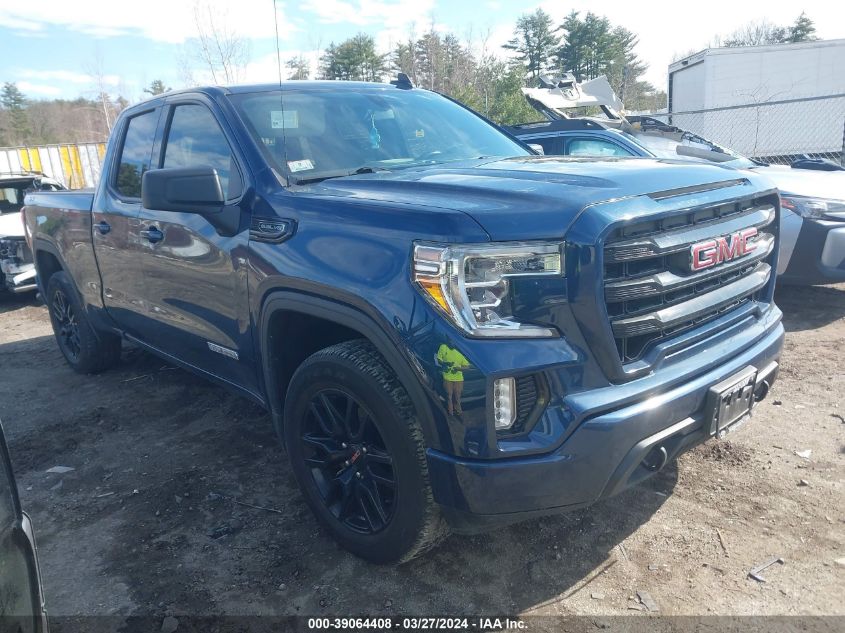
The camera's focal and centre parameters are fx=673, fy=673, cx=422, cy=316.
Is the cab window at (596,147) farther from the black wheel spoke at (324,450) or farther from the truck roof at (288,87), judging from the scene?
the black wheel spoke at (324,450)

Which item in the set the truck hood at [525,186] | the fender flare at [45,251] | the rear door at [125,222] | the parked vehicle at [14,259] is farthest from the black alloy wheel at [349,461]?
the parked vehicle at [14,259]

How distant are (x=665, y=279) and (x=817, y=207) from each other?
4.22 metres

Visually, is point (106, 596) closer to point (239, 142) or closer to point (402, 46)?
point (239, 142)

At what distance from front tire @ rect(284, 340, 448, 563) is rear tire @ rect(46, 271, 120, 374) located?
292cm

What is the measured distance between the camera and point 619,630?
2330mm

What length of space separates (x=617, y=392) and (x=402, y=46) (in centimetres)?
2525

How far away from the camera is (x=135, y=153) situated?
4.18 m

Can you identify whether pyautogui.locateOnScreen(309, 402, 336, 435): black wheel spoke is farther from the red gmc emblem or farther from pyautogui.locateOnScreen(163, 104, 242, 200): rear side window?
the red gmc emblem

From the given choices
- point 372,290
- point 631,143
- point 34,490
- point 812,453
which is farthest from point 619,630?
point 631,143

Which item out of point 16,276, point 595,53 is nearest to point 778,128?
point 16,276

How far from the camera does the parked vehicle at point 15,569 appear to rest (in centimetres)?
149

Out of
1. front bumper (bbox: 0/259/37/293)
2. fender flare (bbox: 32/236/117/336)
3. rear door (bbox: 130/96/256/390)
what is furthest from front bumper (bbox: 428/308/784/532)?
front bumper (bbox: 0/259/37/293)

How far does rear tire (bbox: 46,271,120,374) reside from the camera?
17.0 ft

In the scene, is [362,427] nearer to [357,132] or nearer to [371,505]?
[371,505]
